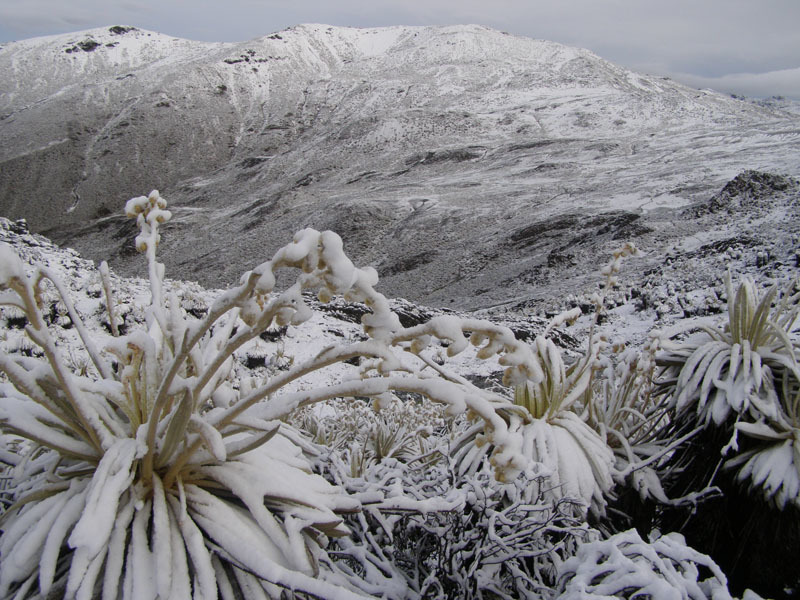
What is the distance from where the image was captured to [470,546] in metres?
1.33

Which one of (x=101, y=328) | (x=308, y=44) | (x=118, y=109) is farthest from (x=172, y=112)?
(x=101, y=328)

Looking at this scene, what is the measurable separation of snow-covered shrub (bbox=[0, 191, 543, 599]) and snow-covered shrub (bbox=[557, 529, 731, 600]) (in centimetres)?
27

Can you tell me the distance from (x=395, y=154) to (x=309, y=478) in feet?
126

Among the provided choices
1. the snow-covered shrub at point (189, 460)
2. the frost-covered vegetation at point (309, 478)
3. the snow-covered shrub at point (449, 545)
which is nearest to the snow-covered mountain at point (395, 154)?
the frost-covered vegetation at point (309, 478)

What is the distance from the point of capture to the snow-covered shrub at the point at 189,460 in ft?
2.60

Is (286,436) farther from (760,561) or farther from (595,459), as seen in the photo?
(760,561)

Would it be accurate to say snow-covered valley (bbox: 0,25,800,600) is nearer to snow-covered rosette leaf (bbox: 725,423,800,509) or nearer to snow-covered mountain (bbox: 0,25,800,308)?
snow-covered rosette leaf (bbox: 725,423,800,509)

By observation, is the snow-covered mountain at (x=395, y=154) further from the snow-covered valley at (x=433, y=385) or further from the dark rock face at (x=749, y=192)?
the snow-covered valley at (x=433, y=385)

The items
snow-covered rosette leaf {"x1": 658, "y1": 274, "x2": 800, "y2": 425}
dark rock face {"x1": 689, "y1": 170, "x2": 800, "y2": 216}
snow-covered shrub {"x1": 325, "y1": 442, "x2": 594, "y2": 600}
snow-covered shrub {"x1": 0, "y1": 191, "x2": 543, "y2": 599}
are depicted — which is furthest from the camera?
dark rock face {"x1": 689, "y1": 170, "x2": 800, "y2": 216}

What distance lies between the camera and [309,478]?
1.05 m

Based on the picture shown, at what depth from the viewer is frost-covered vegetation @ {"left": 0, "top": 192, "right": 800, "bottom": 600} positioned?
32.3 inches

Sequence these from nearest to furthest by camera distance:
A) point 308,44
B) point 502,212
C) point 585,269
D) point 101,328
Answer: point 101,328, point 585,269, point 502,212, point 308,44

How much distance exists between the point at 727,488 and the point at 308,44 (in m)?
67.0

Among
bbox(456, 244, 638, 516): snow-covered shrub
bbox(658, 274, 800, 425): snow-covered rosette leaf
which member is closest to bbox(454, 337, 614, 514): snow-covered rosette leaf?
bbox(456, 244, 638, 516): snow-covered shrub
